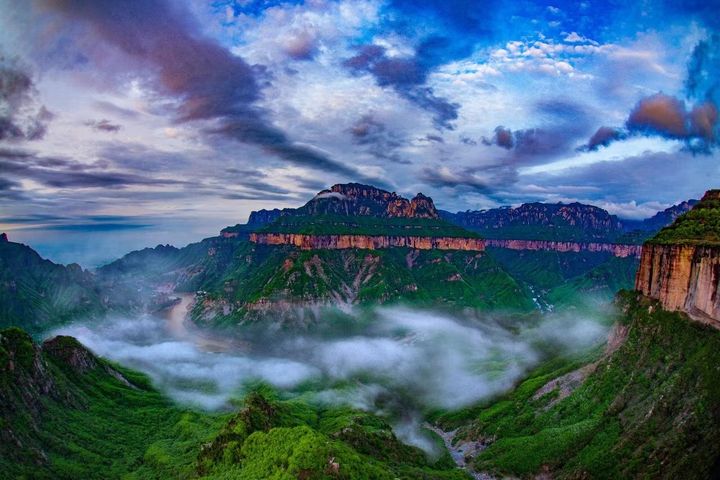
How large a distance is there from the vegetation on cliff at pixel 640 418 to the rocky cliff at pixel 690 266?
209 inches

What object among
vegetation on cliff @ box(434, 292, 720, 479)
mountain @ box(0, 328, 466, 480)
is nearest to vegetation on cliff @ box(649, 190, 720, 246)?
vegetation on cliff @ box(434, 292, 720, 479)

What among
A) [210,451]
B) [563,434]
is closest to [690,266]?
[563,434]

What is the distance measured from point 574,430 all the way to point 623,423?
681 inches

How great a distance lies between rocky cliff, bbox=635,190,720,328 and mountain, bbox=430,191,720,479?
35 cm

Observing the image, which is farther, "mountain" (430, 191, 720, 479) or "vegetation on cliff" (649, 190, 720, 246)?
"vegetation on cliff" (649, 190, 720, 246)

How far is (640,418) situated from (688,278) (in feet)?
171

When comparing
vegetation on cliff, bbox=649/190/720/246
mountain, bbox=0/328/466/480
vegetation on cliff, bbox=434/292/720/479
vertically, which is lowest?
mountain, bbox=0/328/466/480

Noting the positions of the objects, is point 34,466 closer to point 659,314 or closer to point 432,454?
point 432,454

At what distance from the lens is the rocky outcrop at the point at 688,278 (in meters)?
161

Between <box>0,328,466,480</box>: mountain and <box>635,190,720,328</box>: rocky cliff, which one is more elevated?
<box>635,190,720,328</box>: rocky cliff

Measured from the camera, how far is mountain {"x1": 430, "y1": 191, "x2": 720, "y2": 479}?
134875mm

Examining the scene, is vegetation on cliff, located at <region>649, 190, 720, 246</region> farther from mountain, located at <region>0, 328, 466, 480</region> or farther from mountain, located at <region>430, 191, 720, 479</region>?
mountain, located at <region>0, 328, 466, 480</region>

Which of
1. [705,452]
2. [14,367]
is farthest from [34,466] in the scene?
[705,452]

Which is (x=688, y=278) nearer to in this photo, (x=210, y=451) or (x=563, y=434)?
(x=563, y=434)
